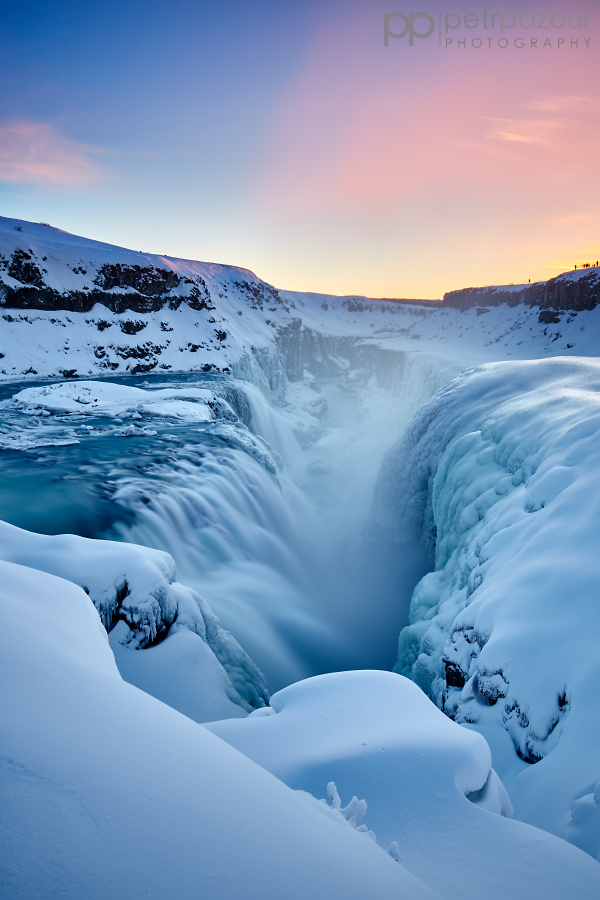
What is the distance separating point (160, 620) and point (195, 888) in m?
2.94

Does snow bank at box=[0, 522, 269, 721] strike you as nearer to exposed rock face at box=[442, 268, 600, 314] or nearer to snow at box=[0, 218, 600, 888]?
snow at box=[0, 218, 600, 888]

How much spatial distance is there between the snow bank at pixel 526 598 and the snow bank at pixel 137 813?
164 cm

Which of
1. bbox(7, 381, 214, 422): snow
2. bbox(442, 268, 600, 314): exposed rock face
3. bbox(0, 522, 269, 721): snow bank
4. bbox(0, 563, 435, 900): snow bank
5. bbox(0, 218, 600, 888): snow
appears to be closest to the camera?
bbox(0, 563, 435, 900): snow bank

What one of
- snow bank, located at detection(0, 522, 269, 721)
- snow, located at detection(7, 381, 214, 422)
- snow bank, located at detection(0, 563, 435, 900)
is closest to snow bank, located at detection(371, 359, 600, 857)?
snow bank, located at detection(0, 563, 435, 900)

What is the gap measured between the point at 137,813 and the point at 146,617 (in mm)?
2675

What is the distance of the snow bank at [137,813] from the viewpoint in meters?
0.92

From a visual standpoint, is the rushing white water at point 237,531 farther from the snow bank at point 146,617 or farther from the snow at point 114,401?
the snow bank at point 146,617

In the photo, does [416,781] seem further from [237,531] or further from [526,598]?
[237,531]

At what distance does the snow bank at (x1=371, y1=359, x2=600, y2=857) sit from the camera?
93.5 inches

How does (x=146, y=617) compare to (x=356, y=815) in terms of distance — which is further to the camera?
(x=146, y=617)

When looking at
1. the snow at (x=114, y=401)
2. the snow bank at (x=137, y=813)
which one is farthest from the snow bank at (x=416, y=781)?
the snow at (x=114, y=401)

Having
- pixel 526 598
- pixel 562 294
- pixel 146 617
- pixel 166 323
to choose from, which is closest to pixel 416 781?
pixel 526 598

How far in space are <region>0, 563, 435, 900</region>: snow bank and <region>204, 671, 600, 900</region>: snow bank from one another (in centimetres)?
41

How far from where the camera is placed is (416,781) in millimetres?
1958
